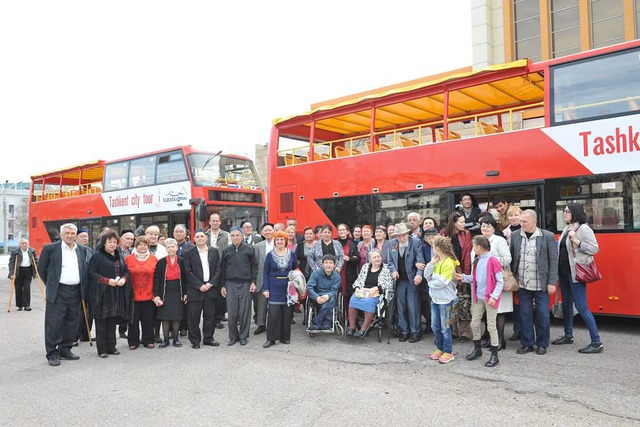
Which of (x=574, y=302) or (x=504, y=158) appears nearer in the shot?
(x=574, y=302)

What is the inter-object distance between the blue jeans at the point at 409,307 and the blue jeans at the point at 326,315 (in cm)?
97

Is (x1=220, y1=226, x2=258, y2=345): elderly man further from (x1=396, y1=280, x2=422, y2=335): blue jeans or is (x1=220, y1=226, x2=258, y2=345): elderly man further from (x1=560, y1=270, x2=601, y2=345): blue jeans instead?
(x1=560, y1=270, x2=601, y2=345): blue jeans

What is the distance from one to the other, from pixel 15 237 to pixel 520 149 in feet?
262

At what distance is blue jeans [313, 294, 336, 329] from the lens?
23.5 ft

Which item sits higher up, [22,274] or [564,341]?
[22,274]

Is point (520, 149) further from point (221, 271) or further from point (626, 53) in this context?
point (221, 271)

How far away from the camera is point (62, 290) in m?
6.38

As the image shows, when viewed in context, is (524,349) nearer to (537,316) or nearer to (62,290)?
(537,316)

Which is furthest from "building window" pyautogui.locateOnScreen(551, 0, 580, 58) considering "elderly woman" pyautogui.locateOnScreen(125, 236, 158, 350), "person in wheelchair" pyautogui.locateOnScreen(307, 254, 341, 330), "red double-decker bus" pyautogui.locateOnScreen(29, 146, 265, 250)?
"elderly woman" pyautogui.locateOnScreen(125, 236, 158, 350)

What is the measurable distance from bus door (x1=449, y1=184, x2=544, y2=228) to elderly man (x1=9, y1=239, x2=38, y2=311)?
966cm

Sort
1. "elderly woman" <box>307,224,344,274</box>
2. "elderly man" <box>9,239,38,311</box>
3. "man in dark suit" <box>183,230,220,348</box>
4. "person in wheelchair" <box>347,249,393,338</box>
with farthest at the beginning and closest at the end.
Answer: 1. "elderly man" <box>9,239,38,311</box>
2. "elderly woman" <box>307,224,344,274</box>
3. "man in dark suit" <box>183,230,220,348</box>
4. "person in wheelchair" <box>347,249,393,338</box>

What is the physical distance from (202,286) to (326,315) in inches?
72.7

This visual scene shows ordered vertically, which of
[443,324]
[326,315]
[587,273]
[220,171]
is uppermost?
[220,171]

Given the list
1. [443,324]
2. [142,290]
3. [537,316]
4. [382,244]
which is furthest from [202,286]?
[537,316]
